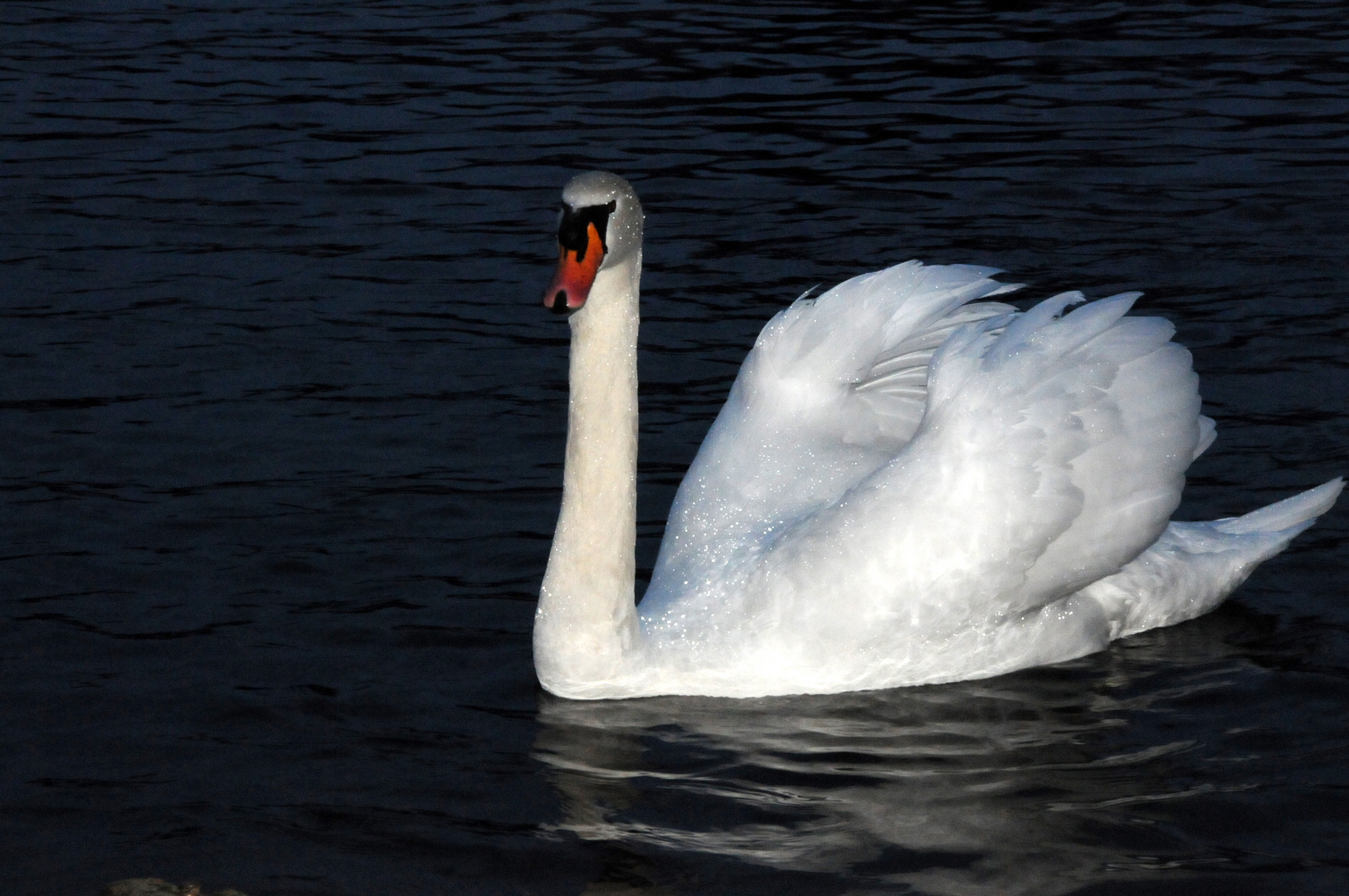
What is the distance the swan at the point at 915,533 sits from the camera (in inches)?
277

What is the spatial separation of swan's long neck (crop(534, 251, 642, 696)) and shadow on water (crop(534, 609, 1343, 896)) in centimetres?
20

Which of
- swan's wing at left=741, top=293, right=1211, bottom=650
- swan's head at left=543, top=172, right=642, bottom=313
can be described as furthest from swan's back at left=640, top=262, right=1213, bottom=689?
swan's head at left=543, top=172, right=642, bottom=313

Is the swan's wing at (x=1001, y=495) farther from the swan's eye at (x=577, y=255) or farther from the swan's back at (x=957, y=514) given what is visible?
the swan's eye at (x=577, y=255)

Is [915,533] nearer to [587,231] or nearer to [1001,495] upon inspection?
[1001,495]

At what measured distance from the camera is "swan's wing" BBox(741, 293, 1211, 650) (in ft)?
23.1

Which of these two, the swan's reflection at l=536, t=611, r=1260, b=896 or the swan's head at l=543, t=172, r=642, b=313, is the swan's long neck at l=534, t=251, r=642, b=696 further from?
the swan's head at l=543, t=172, r=642, b=313

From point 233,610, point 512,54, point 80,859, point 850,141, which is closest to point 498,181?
point 850,141

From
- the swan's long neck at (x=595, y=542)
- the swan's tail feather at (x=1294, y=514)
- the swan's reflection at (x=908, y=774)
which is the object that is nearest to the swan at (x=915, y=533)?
the swan's long neck at (x=595, y=542)

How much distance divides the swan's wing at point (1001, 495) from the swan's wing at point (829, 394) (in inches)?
18.3

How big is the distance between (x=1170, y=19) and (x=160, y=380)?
365 inches

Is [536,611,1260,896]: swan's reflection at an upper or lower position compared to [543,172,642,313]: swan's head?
lower

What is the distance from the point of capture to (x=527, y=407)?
32.0ft

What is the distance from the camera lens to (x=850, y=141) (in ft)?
44.9

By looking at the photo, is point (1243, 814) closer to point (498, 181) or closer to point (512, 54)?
point (498, 181)
